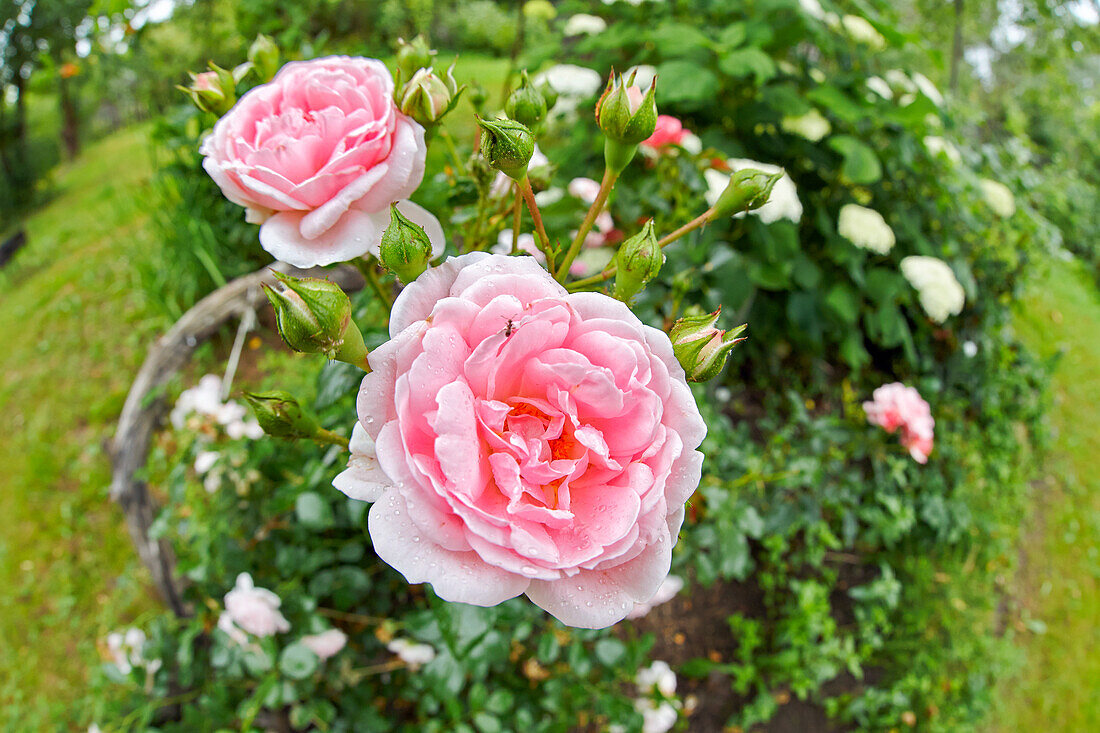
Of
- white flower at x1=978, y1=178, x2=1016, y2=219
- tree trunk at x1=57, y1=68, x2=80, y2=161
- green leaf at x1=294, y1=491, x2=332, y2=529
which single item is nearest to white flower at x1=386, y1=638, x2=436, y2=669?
green leaf at x1=294, y1=491, x2=332, y2=529

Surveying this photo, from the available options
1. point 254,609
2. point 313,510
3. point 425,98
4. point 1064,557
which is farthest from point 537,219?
point 1064,557

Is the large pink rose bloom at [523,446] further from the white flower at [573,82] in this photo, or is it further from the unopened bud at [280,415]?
the white flower at [573,82]

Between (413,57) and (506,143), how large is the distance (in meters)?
0.25

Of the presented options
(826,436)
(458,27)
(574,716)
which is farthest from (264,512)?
(458,27)

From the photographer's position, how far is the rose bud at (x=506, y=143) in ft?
1.67

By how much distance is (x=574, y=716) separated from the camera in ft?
4.24

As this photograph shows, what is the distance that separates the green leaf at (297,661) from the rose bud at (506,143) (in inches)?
36.5

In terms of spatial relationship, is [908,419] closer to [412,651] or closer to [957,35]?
[412,651]

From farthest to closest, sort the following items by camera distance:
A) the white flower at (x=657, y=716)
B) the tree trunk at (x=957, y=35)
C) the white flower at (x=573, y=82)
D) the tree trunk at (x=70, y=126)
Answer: the tree trunk at (x=70, y=126) < the tree trunk at (x=957, y=35) < the white flower at (x=573, y=82) < the white flower at (x=657, y=716)

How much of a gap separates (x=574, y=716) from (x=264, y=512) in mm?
771

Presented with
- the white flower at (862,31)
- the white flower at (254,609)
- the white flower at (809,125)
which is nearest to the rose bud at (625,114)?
the white flower at (254,609)

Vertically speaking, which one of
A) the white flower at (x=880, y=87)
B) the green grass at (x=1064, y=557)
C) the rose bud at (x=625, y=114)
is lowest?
the green grass at (x=1064, y=557)

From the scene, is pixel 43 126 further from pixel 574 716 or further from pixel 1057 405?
pixel 1057 405

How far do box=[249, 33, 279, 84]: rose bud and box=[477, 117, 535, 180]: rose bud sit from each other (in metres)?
0.41
